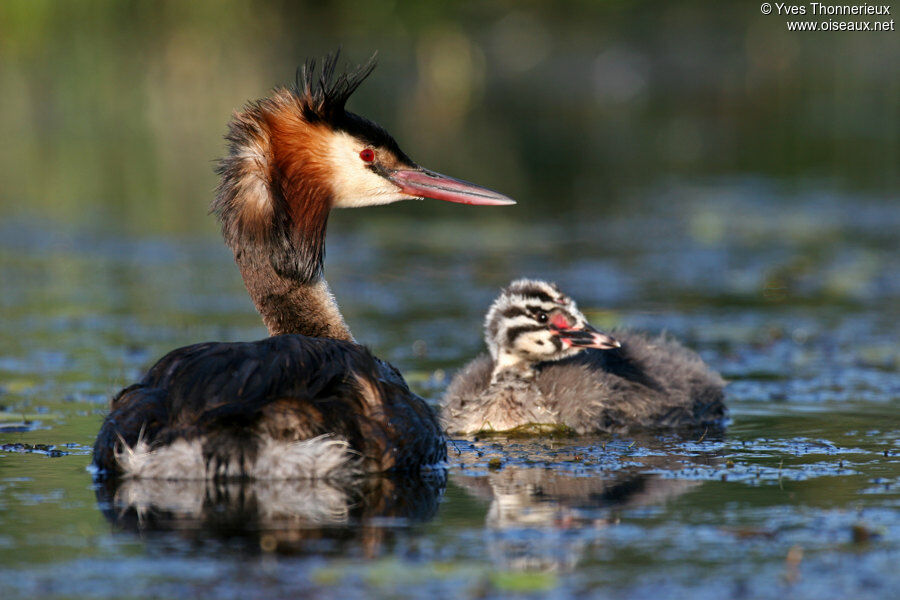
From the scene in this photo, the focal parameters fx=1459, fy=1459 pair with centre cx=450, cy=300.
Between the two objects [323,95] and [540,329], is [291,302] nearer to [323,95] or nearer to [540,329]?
[323,95]

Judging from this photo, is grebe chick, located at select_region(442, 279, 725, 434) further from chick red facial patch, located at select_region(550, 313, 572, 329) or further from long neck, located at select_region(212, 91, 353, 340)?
long neck, located at select_region(212, 91, 353, 340)

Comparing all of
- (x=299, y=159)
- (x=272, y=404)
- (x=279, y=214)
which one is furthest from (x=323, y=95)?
(x=272, y=404)

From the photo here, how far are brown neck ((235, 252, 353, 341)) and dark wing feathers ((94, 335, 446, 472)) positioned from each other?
82cm

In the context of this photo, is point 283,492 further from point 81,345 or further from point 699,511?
point 81,345

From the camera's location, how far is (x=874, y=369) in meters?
9.16

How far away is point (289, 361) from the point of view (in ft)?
19.9

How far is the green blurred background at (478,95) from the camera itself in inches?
719

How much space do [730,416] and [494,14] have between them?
23.8 m

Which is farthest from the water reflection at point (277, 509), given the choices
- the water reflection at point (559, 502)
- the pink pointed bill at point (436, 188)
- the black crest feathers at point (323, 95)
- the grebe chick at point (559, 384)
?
the black crest feathers at point (323, 95)

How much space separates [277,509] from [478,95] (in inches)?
897

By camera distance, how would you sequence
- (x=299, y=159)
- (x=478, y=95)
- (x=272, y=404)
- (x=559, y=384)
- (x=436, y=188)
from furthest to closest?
(x=478, y=95), (x=559, y=384), (x=436, y=188), (x=299, y=159), (x=272, y=404)

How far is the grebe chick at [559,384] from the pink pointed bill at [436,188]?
72cm

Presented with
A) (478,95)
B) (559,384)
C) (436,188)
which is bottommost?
(559,384)

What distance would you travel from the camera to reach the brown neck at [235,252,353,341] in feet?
23.7
